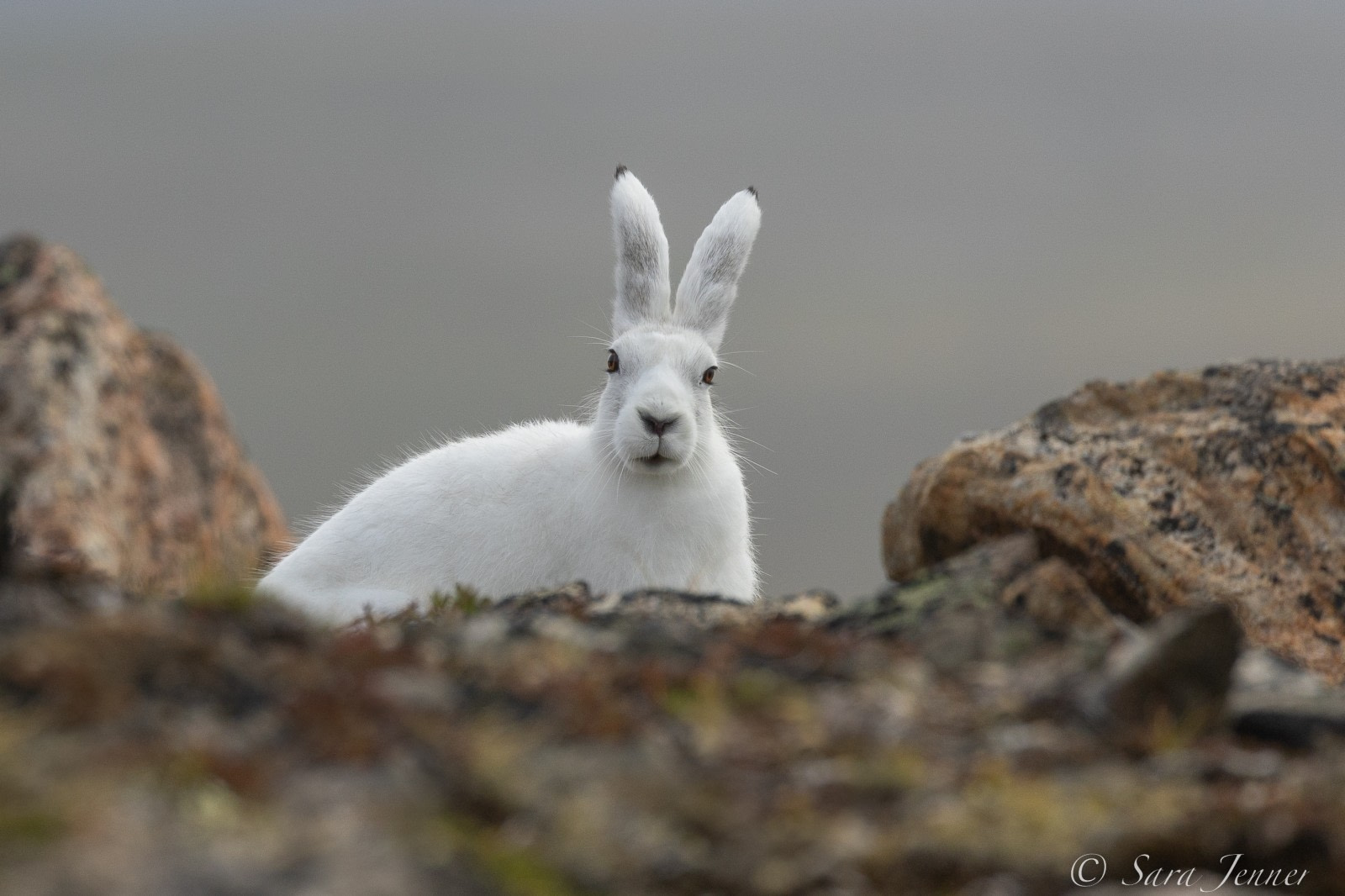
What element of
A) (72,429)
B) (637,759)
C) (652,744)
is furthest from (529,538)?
(637,759)

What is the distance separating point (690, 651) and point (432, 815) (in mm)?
2436

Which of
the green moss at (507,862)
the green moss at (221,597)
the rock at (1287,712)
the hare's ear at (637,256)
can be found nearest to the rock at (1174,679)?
the rock at (1287,712)

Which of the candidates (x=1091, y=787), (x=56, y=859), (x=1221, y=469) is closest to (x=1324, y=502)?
(x=1221, y=469)

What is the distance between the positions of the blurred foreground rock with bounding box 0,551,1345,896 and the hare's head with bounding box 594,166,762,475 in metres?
4.39

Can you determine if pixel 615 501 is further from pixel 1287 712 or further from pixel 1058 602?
pixel 1287 712

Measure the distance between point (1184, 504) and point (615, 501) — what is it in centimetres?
509

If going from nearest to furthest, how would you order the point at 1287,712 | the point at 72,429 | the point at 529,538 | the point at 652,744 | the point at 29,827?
the point at 29,827 → the point at 652,744 → the point at 1287,712 → the point at 72,429 → the point at 529,538

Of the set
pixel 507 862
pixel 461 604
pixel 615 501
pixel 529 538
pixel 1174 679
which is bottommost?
pixel 507 862

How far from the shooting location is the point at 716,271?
12.7 m

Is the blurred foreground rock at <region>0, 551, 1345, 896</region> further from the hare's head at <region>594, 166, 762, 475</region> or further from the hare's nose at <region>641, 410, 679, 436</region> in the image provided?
the hare's head at <region>594, 166, 762, 475</region>

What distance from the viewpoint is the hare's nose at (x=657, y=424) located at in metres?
11.6

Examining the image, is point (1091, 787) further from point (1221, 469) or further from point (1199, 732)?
point (1221, 469)

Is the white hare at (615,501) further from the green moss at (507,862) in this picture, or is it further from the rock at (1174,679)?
the green moss at (507,862)

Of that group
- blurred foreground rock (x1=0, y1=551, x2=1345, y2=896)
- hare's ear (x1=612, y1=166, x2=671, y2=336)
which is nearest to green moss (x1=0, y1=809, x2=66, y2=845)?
blurred foreground rock (x1=0, y1=551, x2=1345, y2=896)
